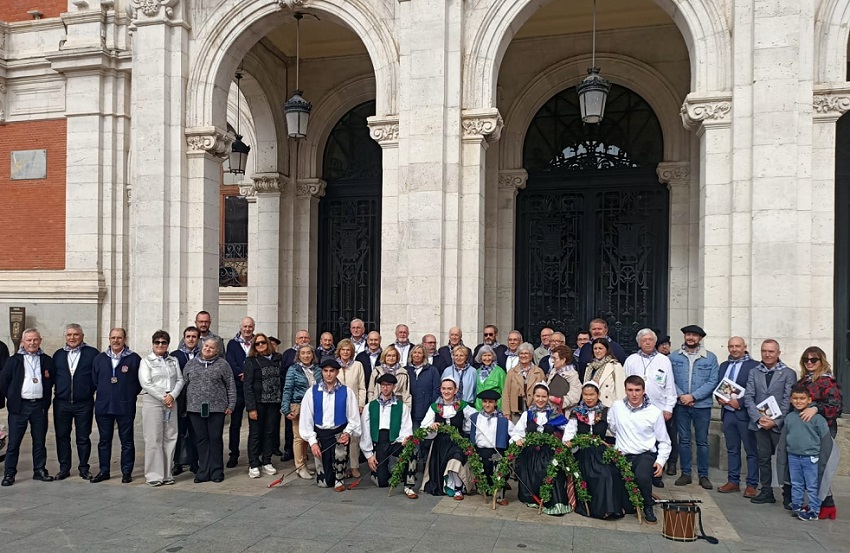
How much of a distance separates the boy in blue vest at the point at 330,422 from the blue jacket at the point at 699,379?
3.81 m

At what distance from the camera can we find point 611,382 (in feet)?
25.1

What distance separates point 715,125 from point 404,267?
15.3 feet

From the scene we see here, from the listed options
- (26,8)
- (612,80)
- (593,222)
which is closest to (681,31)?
(612,80)

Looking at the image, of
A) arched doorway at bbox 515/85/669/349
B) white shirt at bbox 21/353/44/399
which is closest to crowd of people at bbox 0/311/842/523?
white shirt at bbox 21/353/44/399

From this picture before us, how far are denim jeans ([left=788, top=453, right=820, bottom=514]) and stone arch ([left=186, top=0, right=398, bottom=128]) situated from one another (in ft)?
23.5

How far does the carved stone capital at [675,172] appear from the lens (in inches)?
487

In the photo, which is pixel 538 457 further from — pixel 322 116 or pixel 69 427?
pixel 322 116

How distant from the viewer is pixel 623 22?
12.5m

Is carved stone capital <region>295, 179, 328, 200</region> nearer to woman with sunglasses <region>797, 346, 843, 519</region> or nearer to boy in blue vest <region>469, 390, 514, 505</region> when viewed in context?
boy in blue vest <region>469, 390, 514, 505</region>

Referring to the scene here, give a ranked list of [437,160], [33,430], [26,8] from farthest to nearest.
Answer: [26,8], [437,160], [33,430]

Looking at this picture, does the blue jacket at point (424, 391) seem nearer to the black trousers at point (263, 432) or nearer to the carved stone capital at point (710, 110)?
the black trousers at point (263, 432)

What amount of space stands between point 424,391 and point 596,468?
2.24m

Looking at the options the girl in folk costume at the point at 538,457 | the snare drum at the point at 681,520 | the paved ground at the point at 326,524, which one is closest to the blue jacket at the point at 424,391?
the paved ground at the point at 326,524

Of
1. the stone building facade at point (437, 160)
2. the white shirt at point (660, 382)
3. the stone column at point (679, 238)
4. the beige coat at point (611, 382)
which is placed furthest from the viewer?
the stone column at point (679, 238)
